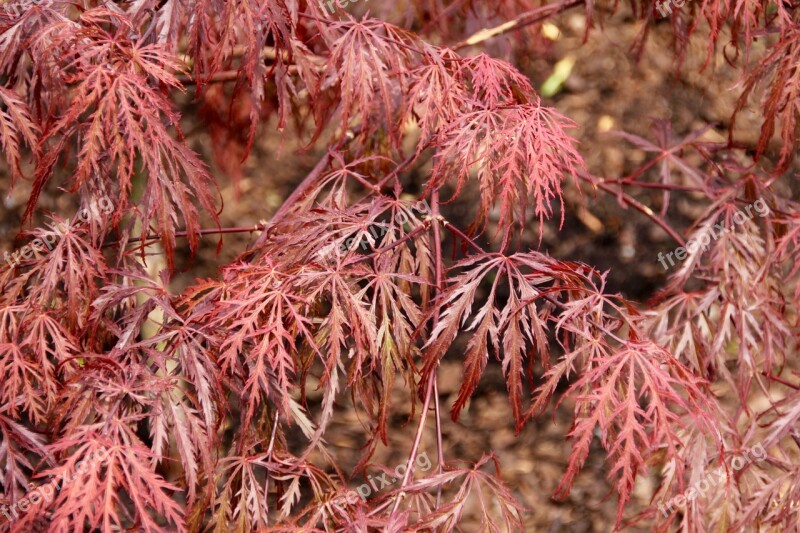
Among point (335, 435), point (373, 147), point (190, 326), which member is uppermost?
point (373, 147)

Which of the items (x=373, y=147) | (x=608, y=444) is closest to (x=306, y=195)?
(x=373, y=147)

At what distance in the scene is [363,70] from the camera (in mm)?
995

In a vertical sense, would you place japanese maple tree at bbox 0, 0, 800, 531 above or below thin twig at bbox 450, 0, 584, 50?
below

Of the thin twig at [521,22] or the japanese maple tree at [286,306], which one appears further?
the thin twig at [521,22]

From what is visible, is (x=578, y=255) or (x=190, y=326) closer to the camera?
(x=190, y=326)

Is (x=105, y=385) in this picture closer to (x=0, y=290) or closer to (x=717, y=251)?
(x=0, y=290)

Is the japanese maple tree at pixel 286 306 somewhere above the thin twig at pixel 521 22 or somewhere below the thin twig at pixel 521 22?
below

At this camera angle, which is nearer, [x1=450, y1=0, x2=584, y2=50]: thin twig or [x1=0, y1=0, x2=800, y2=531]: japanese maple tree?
[x1=0, y1=0, x2=800, y2=531]: japanese maple tree

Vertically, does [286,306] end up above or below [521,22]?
below

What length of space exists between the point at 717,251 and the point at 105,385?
1.04 meters

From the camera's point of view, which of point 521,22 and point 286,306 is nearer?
point 286,306

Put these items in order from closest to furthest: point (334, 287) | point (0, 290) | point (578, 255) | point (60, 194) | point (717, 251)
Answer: point (334, 287) → point (0, 290) → point (717, 251) → point (60, 194) → point (578, 255)

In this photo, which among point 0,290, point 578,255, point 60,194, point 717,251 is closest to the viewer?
point 0,290

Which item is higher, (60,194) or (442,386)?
(60,194)
